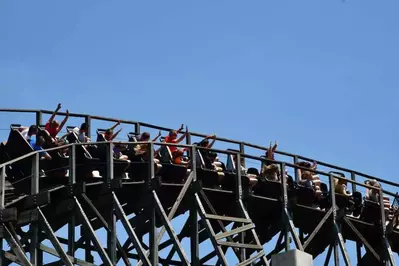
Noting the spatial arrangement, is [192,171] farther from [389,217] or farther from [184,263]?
[389,217]

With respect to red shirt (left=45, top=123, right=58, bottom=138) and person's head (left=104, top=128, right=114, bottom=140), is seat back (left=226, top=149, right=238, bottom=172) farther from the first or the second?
red shirt (left=45, top=123, right=58, bottom=138)

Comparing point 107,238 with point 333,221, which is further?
point 333,221

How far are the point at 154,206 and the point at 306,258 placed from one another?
14036mm

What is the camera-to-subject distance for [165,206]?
3894 cm

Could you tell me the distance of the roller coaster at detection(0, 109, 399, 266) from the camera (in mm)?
35094

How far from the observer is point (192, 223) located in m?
37.5

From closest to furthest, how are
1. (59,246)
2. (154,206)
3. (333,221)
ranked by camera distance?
1. (59,246)
2. (154,206)
3. (333,221)

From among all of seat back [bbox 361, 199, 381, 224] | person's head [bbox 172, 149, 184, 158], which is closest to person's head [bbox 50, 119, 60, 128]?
person's head [bbox 172, 149, 184, 158]

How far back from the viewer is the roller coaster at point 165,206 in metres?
35.1

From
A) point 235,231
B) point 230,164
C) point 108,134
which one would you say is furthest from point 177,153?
point 235,231

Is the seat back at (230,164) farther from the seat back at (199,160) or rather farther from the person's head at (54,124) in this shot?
the person's head at (54,124)

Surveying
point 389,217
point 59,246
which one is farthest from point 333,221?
point 59,246

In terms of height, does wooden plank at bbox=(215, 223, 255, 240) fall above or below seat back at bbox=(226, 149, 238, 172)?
below

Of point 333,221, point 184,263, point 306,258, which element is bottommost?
point 306,258
